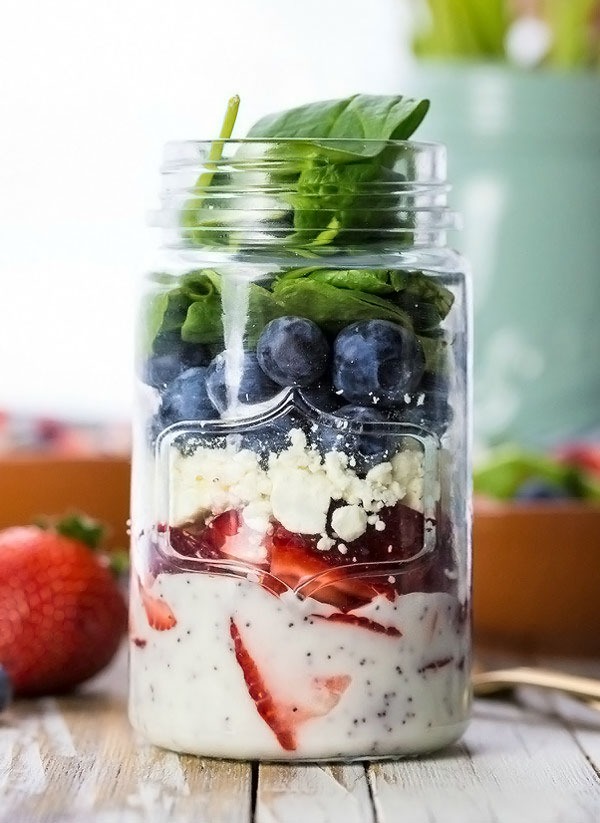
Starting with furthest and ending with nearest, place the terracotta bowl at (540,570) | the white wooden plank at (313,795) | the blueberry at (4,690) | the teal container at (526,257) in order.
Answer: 1. the teal container at (526,257)
2. the terracotta bowl at (540,570)
3. the blueberry at (4,690)
4. the white wooden plank at (313,795)

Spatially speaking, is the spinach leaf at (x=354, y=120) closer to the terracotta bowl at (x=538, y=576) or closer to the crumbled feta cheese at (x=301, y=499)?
the crumbled feta cheese at (x=301, y=499)

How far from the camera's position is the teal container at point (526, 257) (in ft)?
7.14

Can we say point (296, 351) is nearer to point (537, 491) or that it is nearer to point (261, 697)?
point (261, 697)

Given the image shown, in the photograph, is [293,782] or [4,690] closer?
[293,782]

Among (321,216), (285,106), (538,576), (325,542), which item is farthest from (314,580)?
(285,106)

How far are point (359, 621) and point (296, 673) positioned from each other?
0.06 metres

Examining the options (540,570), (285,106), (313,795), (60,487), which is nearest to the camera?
(313,795)

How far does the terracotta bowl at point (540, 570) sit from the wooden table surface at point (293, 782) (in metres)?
0.25

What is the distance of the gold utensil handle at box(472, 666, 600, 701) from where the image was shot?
3.73 feet

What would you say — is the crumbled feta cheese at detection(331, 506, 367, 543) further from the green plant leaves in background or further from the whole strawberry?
the green plant leaves in background

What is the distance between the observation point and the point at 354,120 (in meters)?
1.01

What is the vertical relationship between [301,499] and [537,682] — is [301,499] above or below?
above

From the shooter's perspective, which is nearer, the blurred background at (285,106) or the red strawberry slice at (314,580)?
the red strawberry slice at (314,580)

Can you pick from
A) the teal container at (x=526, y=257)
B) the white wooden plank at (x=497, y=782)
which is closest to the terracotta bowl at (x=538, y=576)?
the white wooden plank at (x=497, y=782)
